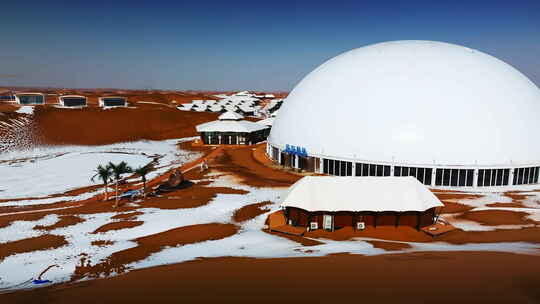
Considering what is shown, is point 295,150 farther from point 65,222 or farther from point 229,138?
point 229,138

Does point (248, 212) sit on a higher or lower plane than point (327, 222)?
lower

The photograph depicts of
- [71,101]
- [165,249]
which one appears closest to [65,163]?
[165,249]

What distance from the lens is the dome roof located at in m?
33.9

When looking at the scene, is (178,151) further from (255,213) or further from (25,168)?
(255,213)

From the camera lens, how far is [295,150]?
41.3 m

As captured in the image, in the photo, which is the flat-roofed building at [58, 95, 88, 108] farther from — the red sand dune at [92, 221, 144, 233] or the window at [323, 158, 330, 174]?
the red sand dune at [92, 221, 144, 233]

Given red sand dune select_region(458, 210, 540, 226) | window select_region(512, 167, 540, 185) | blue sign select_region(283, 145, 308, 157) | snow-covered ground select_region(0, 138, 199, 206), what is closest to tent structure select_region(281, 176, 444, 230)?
red sand dune select_region(458, 210, 540, 226)

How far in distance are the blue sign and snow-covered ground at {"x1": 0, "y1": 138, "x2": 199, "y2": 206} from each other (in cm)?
1709

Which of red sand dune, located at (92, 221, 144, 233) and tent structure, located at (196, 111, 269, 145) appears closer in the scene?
red sand dune, located at (92, 221, 144, 233)

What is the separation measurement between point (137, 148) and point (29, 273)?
52.8 meters

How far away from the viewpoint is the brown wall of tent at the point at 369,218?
22.9 metres

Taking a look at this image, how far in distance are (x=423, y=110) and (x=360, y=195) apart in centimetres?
1685

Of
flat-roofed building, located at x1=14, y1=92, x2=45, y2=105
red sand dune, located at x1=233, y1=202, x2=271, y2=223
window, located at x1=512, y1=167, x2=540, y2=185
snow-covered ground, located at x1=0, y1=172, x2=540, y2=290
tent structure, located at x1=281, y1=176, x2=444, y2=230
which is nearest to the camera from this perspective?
snow-covered ground, located at x1=0, y1=172, x2=540, y2=290

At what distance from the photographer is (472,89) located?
36.0m
